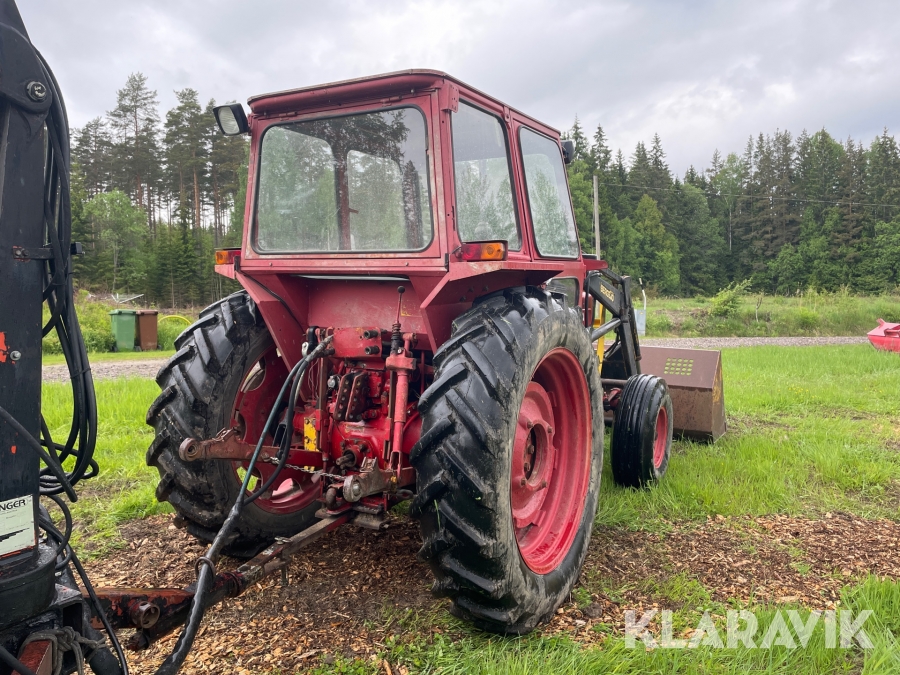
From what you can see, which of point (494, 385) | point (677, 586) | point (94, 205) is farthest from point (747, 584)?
point (94, 205)

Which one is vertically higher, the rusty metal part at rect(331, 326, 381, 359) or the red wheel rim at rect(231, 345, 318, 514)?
the rusty metal part at rect(331, 326, 381, 359)

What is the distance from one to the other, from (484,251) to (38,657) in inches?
74.9

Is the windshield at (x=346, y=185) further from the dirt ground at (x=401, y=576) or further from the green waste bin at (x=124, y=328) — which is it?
the green waste bin at (x=124, y=328)

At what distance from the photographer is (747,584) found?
3.10 metres

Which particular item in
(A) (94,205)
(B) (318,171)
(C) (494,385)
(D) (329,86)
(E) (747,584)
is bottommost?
(E) (747,584)

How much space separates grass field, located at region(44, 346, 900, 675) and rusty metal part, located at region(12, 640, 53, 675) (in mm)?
1062

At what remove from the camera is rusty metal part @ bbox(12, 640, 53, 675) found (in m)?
1.63

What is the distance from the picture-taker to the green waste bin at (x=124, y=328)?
15.4m

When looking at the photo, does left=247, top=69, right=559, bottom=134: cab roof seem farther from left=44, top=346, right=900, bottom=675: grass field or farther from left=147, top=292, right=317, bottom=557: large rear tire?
left=44, top=346, right=900, bottom=675: grass field

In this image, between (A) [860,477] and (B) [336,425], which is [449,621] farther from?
(A) [860,477]

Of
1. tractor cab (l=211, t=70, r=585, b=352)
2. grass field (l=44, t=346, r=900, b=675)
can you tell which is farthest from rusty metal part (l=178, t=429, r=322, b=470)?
grass field (l=44, t=346, r=900, b=675)

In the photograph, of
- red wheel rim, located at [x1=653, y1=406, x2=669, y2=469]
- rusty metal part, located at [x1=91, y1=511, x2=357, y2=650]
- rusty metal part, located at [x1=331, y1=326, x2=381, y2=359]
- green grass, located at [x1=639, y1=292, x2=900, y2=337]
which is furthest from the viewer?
green grass, located at [x1=639, y1=292, x2=900, y2=337]

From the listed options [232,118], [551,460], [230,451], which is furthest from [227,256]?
[551,460]

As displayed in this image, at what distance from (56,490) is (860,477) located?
4931mm
